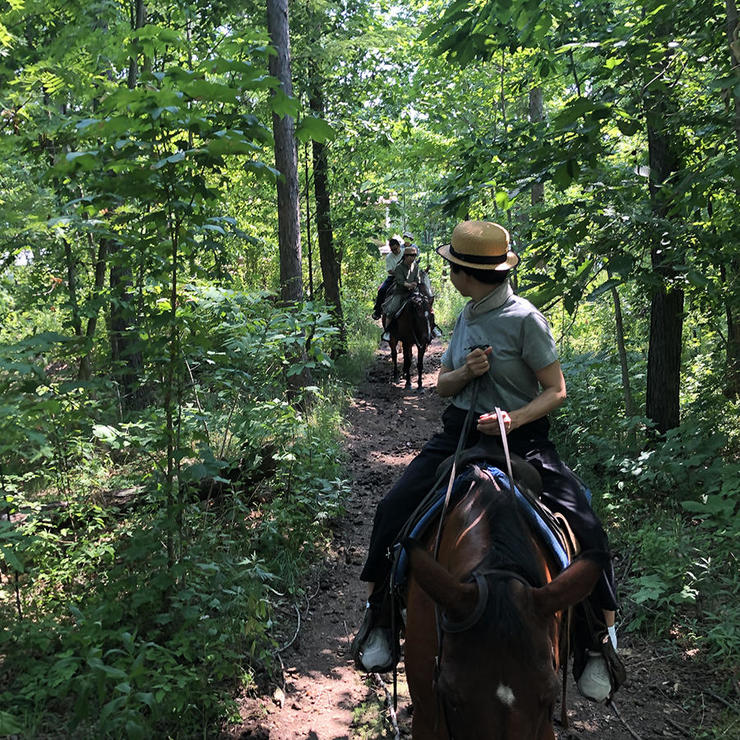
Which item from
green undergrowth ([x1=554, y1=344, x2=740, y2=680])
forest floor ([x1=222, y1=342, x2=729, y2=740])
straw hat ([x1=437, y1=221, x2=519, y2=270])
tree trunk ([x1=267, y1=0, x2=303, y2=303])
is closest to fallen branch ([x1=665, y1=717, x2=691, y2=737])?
forest floor ([x1=222, y1=342, x2=729, y2=740])

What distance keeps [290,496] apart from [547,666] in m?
4.22

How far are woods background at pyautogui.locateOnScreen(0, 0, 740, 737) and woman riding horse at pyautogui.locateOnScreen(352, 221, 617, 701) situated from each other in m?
0.94

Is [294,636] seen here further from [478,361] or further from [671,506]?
[671,506]

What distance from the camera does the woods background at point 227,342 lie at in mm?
3301

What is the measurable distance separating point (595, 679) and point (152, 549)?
272 centimetres

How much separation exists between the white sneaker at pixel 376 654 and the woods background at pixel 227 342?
2.94ft

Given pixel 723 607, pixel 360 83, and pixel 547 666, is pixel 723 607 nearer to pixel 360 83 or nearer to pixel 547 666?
pixel 547 666

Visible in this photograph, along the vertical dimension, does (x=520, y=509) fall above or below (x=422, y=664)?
above

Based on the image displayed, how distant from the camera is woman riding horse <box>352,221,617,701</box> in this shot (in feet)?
10.1

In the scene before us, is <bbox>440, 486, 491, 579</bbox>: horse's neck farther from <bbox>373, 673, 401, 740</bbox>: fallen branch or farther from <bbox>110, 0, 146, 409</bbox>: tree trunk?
<bbox>110, 0, 146, 409</bbox>: tree trunk

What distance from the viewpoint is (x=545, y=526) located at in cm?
257

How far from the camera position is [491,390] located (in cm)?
327

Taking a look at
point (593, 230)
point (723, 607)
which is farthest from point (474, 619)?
Answer: point (593, 230)

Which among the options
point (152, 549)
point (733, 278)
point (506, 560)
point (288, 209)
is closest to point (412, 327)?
point (288, 209)
